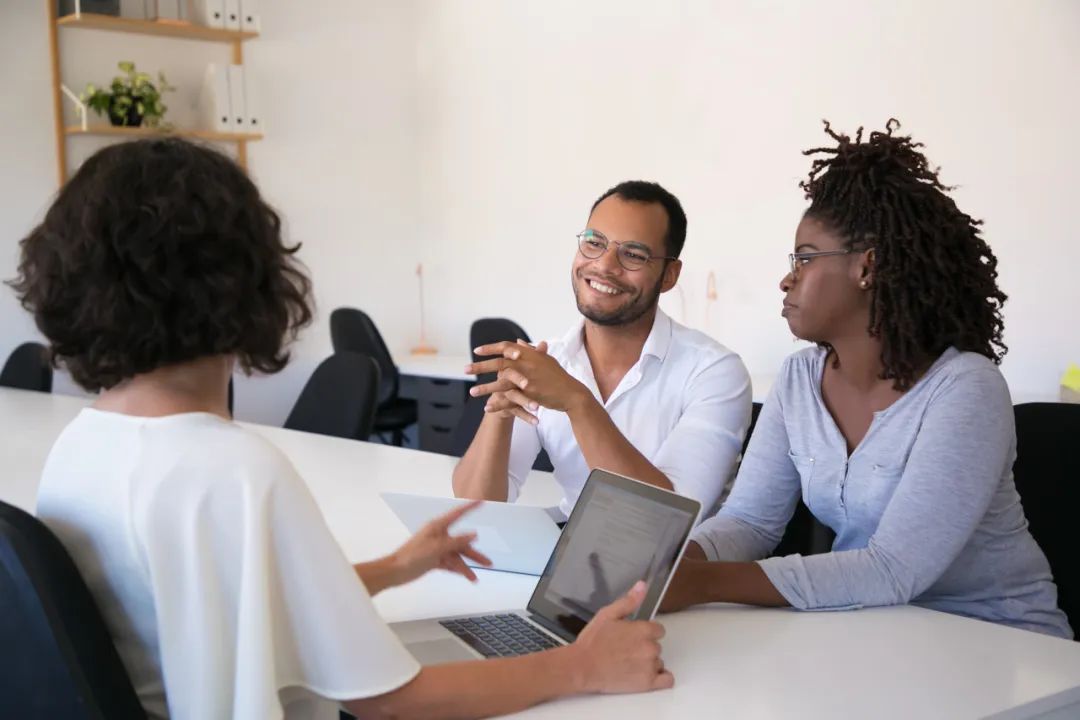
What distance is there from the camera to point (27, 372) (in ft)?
14.5

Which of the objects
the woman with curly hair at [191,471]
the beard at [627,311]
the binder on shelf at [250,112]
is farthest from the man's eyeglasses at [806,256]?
the binder on shelf at [250,112]

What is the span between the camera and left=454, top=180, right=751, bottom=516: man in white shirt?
2041 mm

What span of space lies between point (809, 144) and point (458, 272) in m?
2.51

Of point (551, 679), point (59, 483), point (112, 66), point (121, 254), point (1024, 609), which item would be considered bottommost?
point (1024, 609)

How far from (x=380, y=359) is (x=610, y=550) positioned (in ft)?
12.8

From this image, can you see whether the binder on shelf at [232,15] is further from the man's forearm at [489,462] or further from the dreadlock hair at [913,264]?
the dreadlock hair at [913,264]

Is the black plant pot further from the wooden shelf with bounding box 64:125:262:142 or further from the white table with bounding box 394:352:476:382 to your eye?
the white table with bounding box 394:352:476:382

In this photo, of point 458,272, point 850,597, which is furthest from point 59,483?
point 458,272

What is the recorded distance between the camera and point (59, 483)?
1.08m

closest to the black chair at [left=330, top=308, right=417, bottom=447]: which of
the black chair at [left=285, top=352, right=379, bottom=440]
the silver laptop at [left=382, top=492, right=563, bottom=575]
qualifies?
the black chair at [left=285, top=352, right=379, bottom=440]

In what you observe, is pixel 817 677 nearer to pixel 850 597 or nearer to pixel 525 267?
pixel 850 597

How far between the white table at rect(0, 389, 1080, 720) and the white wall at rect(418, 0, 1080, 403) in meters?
2.56

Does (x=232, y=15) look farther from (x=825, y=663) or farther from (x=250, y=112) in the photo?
(x=825, y=663)

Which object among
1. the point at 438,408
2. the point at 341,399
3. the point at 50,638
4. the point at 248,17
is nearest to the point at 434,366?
the point at 438,408
